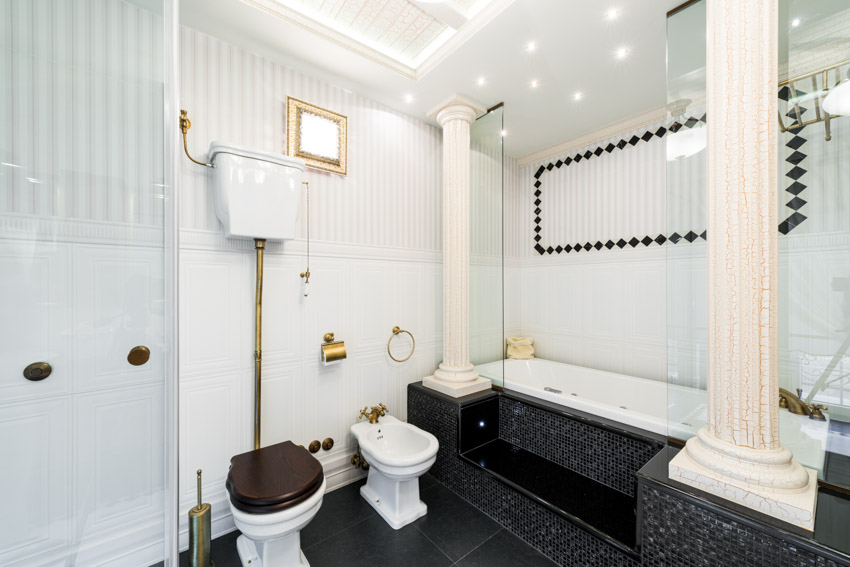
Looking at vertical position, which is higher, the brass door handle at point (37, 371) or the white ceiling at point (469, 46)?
the white ceiling at point (469, 46)

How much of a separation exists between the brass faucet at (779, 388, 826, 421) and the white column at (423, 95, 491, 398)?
1.50m

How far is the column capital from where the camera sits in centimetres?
238

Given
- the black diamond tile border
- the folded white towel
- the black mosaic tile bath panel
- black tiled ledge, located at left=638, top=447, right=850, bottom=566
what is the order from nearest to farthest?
black tiled ledge, located at left=638, top=447, right=850, bottom=566
the black diamond tile border
the black mosaic tile bath panel
the folded white towel

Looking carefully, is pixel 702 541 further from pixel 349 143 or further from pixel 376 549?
pixel 349 143

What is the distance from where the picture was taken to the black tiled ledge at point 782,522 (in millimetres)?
956

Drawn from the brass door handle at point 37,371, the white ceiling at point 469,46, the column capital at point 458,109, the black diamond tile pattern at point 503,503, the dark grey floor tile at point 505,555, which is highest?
the white ceiling at point 469,46

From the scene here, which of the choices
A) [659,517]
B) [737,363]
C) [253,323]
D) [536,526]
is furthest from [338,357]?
[737,363]

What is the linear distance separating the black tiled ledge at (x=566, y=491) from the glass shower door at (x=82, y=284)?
1591 millimetres

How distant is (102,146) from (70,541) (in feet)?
4.28

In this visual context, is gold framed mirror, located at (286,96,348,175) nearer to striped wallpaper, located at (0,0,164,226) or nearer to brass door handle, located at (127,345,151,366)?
striped wallpaper, located at (0,0,164,226)

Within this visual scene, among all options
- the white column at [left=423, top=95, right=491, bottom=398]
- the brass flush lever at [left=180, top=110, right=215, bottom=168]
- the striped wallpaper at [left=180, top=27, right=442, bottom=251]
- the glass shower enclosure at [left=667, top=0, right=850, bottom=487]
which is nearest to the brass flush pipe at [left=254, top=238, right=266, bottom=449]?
the striped wallpaper at [left=180, top=27, right=442, bottom=251]

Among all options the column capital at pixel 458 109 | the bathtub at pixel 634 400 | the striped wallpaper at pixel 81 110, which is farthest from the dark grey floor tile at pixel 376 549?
the column capital at pixel 458 109

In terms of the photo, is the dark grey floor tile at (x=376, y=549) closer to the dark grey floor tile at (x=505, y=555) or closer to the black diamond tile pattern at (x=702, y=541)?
the dark grey floor tile at (x=505, y=555)

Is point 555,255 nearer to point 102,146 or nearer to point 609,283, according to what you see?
point 609,283
